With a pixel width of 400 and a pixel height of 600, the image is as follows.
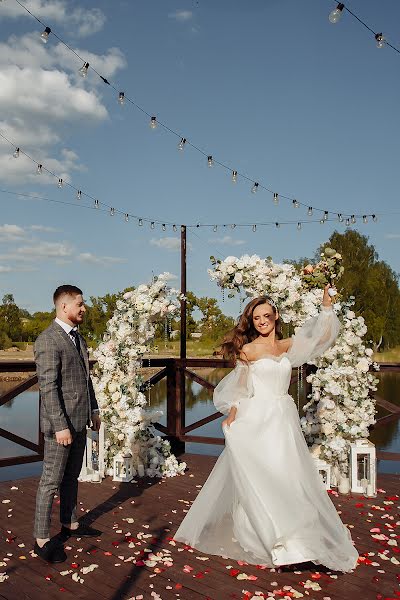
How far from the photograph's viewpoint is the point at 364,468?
18.1 feet

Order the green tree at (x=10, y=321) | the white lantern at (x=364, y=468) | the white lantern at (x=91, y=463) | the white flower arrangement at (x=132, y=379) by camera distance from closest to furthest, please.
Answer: the white lantern at (x=364, y=468) < the white lantern at (x=91, y=463) < the white flower arrangement at (x=132, y=379) < the green tree at (x=10, y=321)

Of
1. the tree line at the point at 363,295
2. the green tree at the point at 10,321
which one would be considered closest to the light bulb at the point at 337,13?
the tree line at the point at 363,295

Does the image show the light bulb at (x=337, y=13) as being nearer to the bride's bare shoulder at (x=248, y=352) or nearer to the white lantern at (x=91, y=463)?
the bride's bare shoulder at (x=248, y=352)

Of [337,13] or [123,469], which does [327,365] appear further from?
[337,13]

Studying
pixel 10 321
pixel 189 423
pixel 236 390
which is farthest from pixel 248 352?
pixel 10 321

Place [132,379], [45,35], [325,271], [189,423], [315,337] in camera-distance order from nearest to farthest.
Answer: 1. [315,337]
2. [325,271]
3. [45,35]
4. [132,379]
5. [189,423]

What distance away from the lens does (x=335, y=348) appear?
229 inches

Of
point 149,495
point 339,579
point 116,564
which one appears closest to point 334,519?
point 339,579

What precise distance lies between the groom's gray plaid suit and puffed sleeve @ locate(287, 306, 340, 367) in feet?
4.59

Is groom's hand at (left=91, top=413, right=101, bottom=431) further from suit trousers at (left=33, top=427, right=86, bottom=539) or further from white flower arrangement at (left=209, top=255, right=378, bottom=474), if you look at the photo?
white flower arrangement at (left=209, top=255, right=378, bottom=474)

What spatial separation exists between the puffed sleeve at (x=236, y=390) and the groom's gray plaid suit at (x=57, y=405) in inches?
35.9

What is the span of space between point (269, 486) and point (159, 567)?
0.85m

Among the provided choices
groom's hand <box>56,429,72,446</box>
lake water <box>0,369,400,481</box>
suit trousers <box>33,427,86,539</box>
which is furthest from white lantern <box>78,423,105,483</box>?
groom's hand <box>56,429,72,446</box>

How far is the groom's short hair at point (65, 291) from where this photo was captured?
387 centimetres
